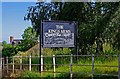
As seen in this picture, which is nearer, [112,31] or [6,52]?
[112,31]

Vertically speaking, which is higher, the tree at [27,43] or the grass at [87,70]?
the tree at [27,43]

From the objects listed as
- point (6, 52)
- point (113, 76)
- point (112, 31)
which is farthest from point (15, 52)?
point (113, 76)

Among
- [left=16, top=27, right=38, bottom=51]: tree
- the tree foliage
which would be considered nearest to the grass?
the tree foliage

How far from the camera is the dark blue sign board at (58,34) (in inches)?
465

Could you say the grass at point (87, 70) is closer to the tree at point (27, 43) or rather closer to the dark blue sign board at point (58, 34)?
the dark blue sign board at point (58, 34)

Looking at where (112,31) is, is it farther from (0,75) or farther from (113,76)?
(0,75)

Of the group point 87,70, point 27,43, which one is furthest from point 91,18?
point 27,43

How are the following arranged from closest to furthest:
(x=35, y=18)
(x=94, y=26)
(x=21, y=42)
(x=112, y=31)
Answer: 1. (x=112, y=31)
2. (x=94, y=26)
3. (x=35, y=18)
4. (x=21, y=42)

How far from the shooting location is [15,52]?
19688mm

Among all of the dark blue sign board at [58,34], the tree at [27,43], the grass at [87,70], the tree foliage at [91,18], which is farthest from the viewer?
the tree at [27,43]

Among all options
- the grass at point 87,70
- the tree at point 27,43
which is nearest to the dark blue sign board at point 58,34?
the grass at point 87,70

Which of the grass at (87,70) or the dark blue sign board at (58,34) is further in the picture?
the dark blue sign board at (58,34)

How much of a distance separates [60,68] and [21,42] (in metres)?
10.1

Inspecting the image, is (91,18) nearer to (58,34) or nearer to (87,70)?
(58,34)
